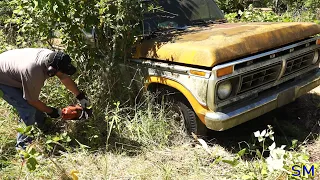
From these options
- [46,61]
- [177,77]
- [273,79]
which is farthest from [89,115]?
[273,79]

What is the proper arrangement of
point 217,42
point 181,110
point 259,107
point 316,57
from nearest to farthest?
point 217,42 < point 259,107 < point 181,110 < point 316,57

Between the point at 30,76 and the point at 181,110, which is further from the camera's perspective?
the point at 181,110

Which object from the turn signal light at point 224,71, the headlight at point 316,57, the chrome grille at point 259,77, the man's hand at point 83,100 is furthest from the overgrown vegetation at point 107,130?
the headlight at point 316,57

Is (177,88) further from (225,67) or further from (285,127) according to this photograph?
(285,127)

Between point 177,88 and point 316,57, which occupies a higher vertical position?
point 316,57

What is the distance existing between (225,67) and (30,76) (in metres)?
1.99

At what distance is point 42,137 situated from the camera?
3.77 m

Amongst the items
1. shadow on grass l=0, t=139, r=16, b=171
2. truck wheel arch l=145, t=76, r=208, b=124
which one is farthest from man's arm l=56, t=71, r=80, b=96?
shadow on grass l=0, t=139, r=16, b=171

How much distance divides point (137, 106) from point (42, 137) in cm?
115

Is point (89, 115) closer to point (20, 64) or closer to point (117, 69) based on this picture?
point (117, 69)

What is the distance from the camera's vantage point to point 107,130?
392 cm

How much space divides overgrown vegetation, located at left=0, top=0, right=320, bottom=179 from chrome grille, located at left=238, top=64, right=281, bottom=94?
1.91 ft

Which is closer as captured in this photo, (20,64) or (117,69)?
(20,64)

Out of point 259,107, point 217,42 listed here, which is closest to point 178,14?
point 217,42
